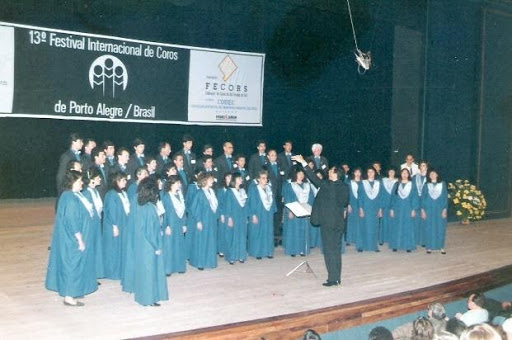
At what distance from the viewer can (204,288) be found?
7844mm

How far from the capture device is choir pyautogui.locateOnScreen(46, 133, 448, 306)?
272 inches

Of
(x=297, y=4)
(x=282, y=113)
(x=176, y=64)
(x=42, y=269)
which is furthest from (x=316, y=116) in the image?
(x=42, y=269)

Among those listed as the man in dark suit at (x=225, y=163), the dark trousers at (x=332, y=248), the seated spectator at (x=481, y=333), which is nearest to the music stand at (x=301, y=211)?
the dark trousers at (x=332, y=248)

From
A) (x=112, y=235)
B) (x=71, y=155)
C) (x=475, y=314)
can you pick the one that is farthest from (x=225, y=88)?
(x=475, y=314)

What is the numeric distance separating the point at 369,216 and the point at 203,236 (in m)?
3.33

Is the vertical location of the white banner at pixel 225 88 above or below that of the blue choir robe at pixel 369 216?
above

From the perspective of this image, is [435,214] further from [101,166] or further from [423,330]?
[423,330]

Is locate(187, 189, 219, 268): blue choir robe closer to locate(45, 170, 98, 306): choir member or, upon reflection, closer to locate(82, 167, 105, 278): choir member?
locate(82, 167, 105, 278): choir member

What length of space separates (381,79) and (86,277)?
10760 mm

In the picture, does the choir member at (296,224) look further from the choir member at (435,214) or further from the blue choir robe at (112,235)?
the blue choir robe at (112,235)

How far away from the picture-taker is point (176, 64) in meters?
12.4

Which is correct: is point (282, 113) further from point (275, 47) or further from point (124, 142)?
point (124, 142)

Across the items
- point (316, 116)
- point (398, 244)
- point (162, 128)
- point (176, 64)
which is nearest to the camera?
point (398, 244)

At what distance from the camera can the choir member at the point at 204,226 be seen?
8.81m
